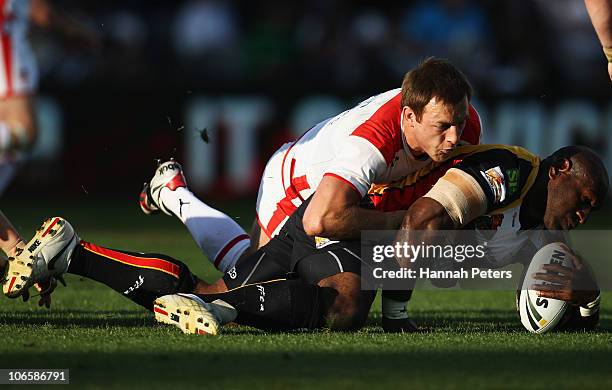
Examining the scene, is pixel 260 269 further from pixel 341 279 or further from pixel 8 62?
pixel 8 62

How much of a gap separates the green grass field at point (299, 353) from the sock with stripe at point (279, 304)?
0.06 m

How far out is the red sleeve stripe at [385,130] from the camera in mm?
5336

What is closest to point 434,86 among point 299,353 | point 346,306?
point 346,306

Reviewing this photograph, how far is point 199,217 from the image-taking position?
6.82 m

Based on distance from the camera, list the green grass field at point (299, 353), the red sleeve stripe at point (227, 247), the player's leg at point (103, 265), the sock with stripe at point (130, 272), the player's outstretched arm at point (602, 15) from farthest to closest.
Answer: the red sleeve stripe at point (227, 247) → the sock with stripe at point (130, 272) → the player's leg at point (103, 265) → the player's outstretched arm at point (602, 15) → the green grass field at point (299, 353)

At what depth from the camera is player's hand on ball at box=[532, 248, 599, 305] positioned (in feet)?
17.8

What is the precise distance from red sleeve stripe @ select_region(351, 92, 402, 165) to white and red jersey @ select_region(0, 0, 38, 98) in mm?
2673

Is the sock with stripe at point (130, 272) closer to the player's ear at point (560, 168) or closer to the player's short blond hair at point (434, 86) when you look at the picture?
the player's short blond hair at point (434, 86)

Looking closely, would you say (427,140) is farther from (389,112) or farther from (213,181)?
(213,181)

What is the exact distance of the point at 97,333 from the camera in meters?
5.14

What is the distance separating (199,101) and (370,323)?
7418 mm

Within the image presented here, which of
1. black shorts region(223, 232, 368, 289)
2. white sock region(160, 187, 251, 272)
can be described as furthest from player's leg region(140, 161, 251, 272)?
black shorts region(223, 232, 368, 289)

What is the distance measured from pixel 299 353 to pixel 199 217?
2.33m

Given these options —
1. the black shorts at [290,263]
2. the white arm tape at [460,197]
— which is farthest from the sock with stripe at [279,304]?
the white arm tape at [460,197]
